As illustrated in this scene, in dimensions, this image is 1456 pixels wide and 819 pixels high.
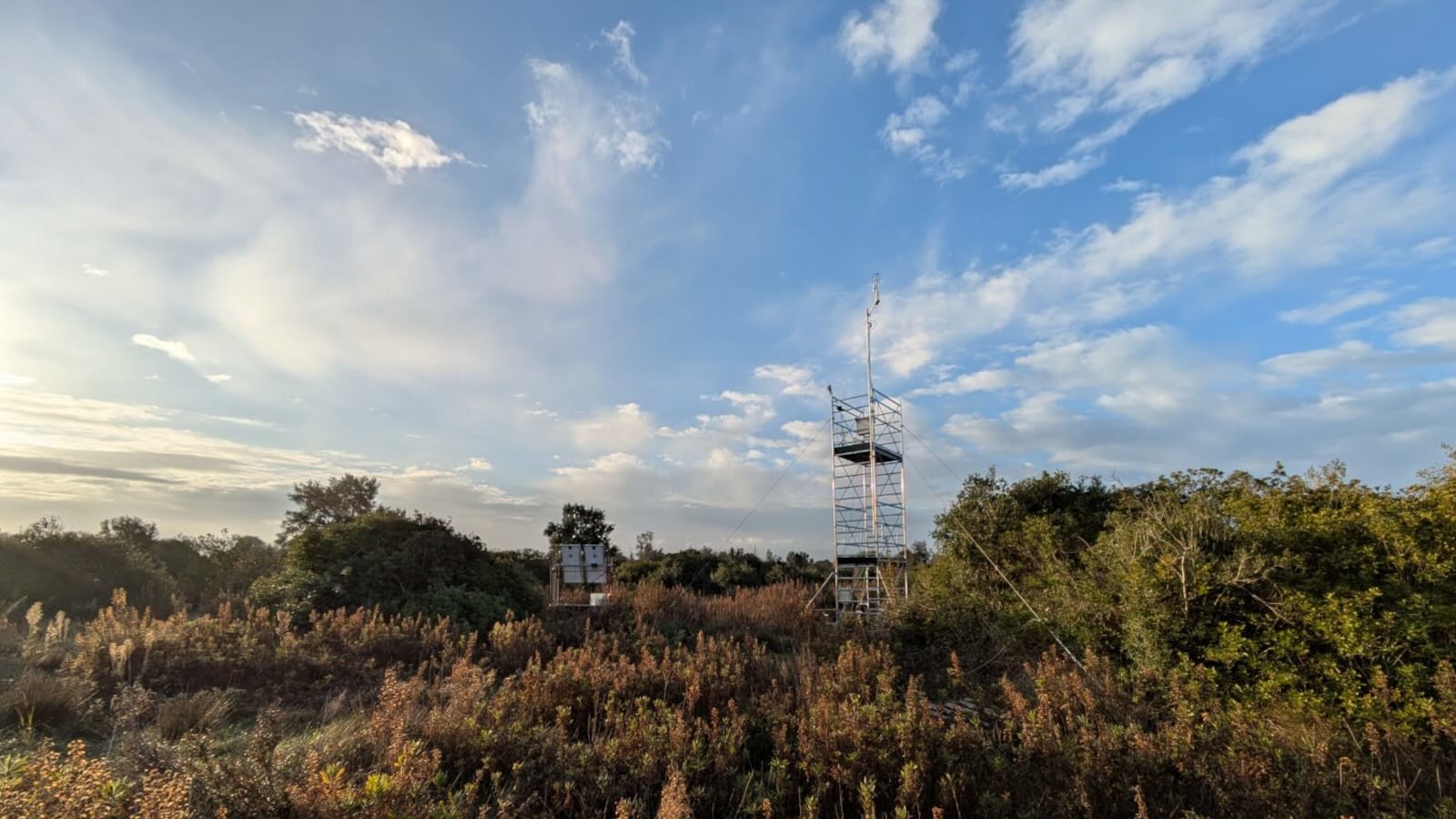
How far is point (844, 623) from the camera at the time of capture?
515 inches

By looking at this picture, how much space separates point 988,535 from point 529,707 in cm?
996

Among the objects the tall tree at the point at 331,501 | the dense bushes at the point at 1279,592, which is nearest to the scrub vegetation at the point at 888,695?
the dense bushes at the point at 1279,592

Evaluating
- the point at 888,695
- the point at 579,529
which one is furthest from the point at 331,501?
the point at 888,695

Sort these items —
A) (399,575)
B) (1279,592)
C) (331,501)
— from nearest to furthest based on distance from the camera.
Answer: (1279,592) < (399,575) < (331,501)

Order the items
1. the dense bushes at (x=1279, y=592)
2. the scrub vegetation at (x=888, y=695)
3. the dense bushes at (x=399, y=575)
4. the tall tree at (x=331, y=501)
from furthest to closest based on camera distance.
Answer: the tall tree at (x=331, y=501) < the dense bushes at (x=399, y=575) < the dense bushes at (x=1279, y=592) < the scrub vegetation at (x=888, y=695)

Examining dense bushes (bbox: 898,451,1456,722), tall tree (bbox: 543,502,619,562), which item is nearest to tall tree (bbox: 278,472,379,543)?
tall tree (bbox: 543,502,619,562)

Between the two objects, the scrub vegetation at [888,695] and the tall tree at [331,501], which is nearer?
the scrub vegetation at [888,695]

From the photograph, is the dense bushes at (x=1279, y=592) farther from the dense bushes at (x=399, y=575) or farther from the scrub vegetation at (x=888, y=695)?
the dense bushes at (x=399, y=575)

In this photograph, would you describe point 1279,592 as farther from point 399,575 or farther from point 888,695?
point 399,575

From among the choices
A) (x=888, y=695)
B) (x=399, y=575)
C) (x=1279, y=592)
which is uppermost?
(x=1279, y=592)

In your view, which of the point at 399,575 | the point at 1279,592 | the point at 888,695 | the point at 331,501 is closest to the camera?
the point at 888,695

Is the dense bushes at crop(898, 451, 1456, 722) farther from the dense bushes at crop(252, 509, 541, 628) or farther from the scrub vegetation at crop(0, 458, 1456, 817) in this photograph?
the dense bushes at crop(252, 509, 541, 628)

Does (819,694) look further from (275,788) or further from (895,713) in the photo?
(275,788)

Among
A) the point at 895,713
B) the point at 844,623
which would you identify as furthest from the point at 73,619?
the point at 895,713
